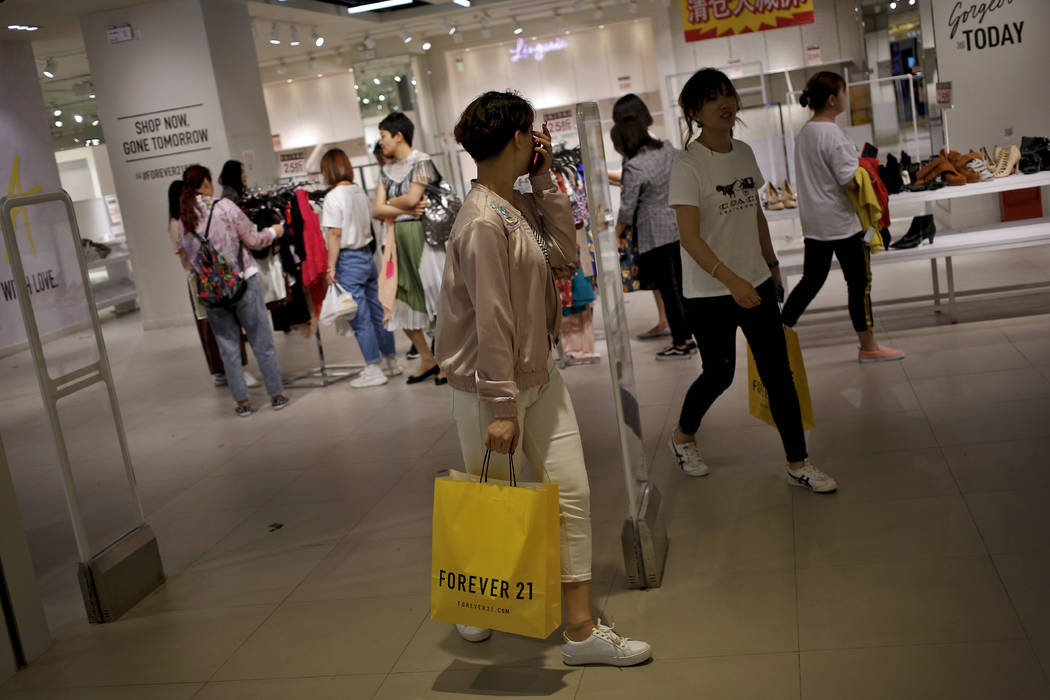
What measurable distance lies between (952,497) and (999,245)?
276 cm

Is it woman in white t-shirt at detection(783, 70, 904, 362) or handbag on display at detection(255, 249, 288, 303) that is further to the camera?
handbag on display at detection(255, 249, 288, 303)

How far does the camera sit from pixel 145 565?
3.38 m

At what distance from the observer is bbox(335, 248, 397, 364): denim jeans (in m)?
6.12

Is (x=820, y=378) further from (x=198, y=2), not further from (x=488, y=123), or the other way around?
(x=198, y=2)

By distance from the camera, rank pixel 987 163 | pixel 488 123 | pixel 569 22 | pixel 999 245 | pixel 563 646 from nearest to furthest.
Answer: pixel 488 123
pixel 563 646
pixel 999 245
pixel 987 163
pixel 569 22

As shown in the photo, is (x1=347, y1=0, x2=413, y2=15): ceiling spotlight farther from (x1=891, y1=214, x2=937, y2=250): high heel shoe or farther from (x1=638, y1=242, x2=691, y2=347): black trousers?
(x1=891, y1=214, x2=937, y2=250): high heel shoe

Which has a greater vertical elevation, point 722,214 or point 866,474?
point 722,214

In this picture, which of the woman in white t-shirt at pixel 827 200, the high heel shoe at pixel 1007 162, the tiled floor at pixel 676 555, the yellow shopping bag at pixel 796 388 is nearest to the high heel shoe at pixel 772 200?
the high heel shoe at pixel 1007 162

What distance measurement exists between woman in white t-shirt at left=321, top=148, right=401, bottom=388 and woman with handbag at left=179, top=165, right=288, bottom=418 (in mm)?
368

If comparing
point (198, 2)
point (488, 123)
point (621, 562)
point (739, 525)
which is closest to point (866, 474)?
point (739, 525)

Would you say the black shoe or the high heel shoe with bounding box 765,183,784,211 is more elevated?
the high heel shoe with bounding box 765,183,784,211

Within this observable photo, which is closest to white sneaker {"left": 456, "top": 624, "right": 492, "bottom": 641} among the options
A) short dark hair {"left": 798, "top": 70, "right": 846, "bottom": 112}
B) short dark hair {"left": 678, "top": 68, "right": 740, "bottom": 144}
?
short dark hair {"left": 678, "top": 68, "right": 740, "bottom": 144}

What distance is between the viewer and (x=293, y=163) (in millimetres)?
14930

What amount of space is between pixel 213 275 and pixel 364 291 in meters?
1.03
